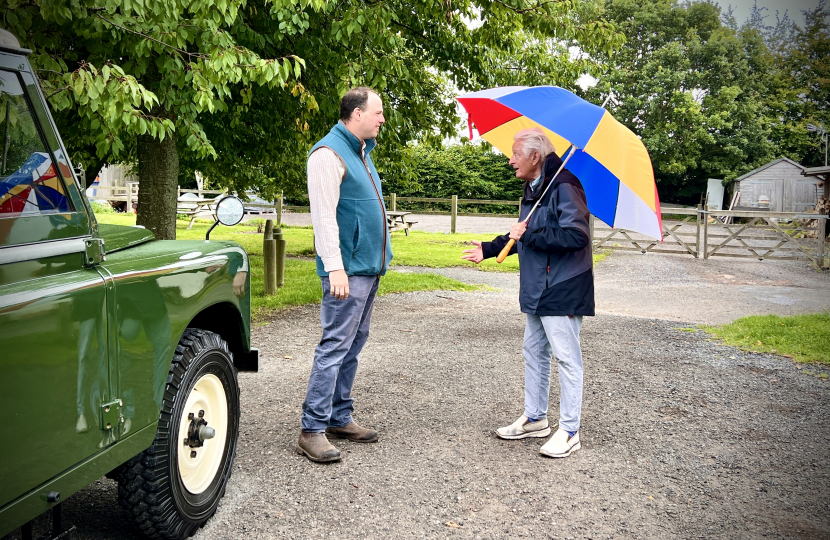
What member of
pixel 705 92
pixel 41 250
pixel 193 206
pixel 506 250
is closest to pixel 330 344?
pixel 506 250

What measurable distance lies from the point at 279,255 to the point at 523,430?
671 cm

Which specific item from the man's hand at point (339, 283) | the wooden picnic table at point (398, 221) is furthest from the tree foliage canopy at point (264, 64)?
the wooden picnic table at point (398, 221)

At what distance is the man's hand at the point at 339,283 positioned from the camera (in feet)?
12.3

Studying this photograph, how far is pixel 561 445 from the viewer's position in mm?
4215

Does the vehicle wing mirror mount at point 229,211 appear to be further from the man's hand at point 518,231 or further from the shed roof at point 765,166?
the shed roof at point 765,166

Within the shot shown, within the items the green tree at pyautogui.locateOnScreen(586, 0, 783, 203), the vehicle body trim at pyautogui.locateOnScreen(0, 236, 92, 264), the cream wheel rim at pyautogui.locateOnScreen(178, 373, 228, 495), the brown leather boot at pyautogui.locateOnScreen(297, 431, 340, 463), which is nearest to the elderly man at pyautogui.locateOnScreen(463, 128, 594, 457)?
the brown leather boot at pyautogui.locateOnScreen(297, 431, 340, 463)

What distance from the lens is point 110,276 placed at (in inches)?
93.3

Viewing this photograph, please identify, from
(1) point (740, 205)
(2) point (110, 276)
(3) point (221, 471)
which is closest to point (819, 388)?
(3) point (221, 471)

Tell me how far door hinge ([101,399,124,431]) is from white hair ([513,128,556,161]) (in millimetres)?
2720

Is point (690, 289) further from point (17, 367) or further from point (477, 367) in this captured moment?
point (17, 367)

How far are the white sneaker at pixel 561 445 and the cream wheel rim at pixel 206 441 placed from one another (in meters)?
1.91

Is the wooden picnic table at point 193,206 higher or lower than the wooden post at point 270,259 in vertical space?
higher

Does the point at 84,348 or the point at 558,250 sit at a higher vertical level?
the point at 558,250

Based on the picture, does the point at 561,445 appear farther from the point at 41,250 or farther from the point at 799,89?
the point at 799,89
